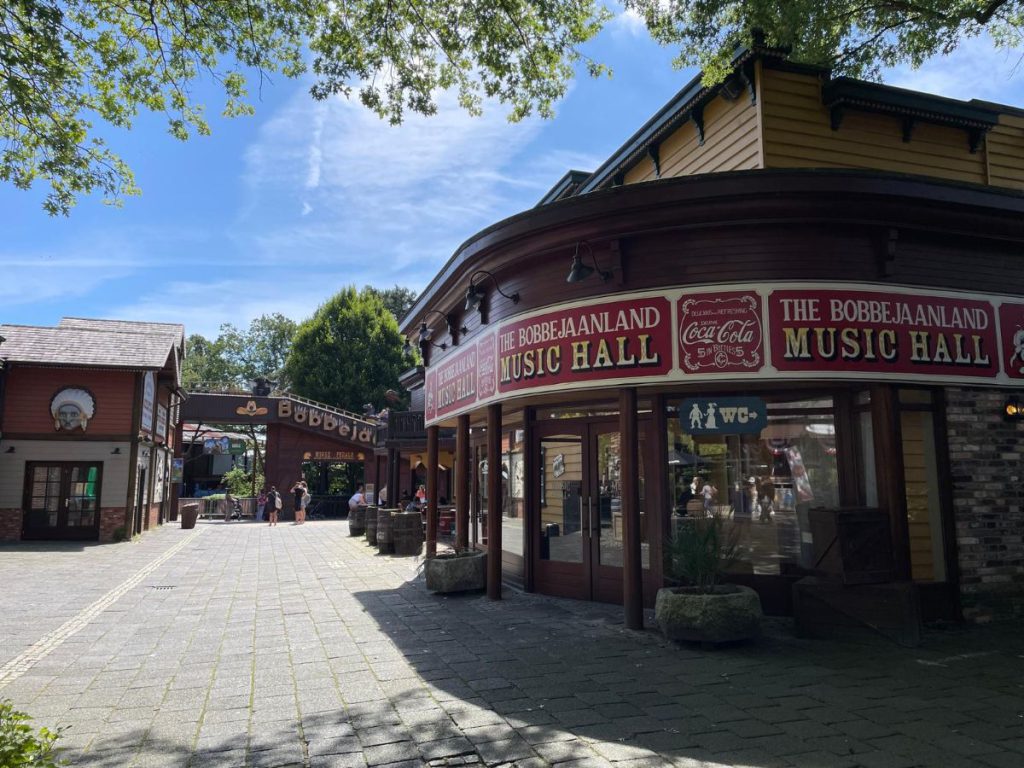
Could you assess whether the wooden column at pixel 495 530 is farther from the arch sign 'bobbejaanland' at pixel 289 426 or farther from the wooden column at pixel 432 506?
→ the arch sign 'bobbejaanland' at pixel 289 426

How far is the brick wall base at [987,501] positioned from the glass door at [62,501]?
20.6 meters

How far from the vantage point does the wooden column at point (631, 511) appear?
720 cm

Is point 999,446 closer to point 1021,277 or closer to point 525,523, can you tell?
point 1021,277

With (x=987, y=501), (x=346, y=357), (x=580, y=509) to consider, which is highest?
(x=346, y=357)

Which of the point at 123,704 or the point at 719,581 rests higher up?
the point at 719,581

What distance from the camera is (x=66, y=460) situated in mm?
19391

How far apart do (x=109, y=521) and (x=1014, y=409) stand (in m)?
21.1

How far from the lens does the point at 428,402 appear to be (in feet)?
44.7

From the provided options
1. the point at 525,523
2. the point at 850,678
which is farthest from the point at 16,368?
the point at 850,678

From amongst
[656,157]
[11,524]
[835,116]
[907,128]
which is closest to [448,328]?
[656,157]

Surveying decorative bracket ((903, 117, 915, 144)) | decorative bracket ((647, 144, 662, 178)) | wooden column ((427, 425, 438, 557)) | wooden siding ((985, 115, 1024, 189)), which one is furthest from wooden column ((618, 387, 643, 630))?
wooden siding ((985, 115, 1024, 189))

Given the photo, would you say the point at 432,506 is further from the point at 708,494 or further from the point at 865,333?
the point at 865,333

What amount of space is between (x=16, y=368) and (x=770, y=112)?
2035 centimetres

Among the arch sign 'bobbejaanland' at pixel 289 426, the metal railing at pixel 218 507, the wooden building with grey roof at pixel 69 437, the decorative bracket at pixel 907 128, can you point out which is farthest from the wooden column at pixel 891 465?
the metal railing at pixel 218 507
